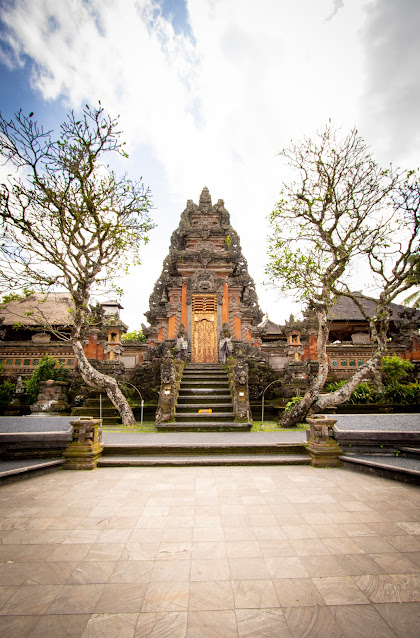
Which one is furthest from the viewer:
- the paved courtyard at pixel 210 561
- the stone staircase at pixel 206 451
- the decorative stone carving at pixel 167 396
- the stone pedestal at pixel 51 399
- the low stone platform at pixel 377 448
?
the stone pedestal at pixel 51 399

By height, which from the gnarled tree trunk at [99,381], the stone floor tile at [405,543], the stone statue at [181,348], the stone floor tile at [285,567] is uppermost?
the stone statue at [181,348]

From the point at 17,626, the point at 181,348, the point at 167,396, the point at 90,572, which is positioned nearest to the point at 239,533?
the point at 90,572

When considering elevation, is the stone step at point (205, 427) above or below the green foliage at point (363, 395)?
below

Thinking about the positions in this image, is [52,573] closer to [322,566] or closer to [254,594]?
[254,594]

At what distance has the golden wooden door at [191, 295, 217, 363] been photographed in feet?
46.6

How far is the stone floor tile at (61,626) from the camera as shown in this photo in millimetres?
1978

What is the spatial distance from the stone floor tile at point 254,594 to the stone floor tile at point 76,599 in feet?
3.55

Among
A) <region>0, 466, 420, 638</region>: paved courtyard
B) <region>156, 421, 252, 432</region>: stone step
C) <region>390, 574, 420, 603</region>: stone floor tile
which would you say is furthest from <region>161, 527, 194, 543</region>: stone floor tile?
<region>156, 421, 252, 432</region>: stone step

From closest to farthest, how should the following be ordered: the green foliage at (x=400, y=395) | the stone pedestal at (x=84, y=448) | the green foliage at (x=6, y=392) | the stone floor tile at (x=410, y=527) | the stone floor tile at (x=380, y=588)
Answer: the stone floor tile at (x=380, y=588) < the stone floor tile at (x=410, y=527) < the stone pedestal at (x=84, y=448) < the green foliage at (x=400, y=395) < the green foliage at (x=6, y=392)

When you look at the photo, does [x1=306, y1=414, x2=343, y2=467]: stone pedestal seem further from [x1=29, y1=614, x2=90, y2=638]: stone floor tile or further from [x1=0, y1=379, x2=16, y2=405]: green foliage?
[x1=0, y1=379, x2=16, y2=405]: green foliage

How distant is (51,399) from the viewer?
12227 mm

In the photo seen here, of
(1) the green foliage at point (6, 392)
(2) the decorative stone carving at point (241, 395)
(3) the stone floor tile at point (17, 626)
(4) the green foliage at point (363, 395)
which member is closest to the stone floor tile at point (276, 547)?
(3) the stone floor tile at point (17, 626)

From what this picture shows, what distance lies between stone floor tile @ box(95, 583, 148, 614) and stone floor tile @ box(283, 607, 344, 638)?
3.59ft

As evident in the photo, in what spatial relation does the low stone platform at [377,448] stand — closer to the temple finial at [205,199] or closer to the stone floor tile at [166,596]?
the stone floor tile at [166,596]
